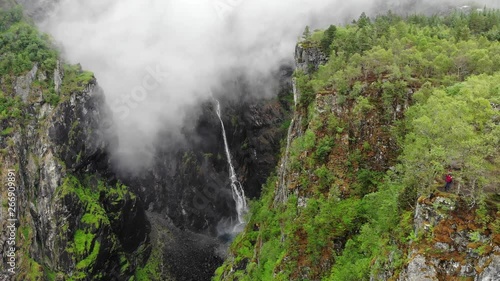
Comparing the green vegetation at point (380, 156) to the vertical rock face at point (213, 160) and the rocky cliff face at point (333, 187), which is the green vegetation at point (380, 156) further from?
the vertical rock face at point (213, 160)

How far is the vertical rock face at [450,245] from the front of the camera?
70.3 ft

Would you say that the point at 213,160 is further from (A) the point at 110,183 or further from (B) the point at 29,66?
(B) the point at 29,66

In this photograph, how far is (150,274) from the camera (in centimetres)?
9288

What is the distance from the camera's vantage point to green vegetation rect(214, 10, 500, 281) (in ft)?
85.3

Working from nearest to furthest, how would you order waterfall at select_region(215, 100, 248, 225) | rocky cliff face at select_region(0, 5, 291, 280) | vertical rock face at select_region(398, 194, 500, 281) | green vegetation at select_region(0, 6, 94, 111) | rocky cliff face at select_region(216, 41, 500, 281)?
vertical rock face at select_region(398, 194, 500, 281) < rocky cliff face at select_region(216, 41, 500, 281) < rocky cliff face at select_region(0, 5, 291, 280) < green vegetation at select_region(0, 6, 94, 111) < waterfall at select_region(215, 100, 248, 225)

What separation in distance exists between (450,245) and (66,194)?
255 ft

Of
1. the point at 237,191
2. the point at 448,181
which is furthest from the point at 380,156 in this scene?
the point at 237,191

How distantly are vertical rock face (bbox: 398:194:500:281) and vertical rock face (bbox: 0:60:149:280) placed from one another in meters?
73.0

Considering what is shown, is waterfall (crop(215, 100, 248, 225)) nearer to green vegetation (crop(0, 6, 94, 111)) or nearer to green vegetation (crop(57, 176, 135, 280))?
green vegetation (crop(57, 176, 135, 280))

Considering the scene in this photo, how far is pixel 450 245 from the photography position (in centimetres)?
2292

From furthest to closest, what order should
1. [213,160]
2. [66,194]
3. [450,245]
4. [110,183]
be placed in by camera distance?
1. [213,160]
2. [110,183]
3. [66,194]
4. [450,245]

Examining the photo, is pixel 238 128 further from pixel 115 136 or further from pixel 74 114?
pixel 74 114

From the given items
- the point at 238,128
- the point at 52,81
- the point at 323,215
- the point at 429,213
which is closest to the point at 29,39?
the point at 52,81

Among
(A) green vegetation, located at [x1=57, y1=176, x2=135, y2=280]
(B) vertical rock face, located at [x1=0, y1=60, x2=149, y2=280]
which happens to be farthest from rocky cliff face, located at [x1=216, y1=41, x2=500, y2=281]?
(B) vertical rock face, located at [x1=0, y1=60, x2=149, y2=280]
